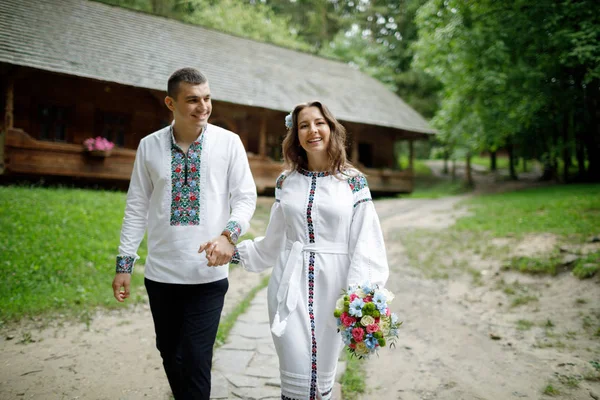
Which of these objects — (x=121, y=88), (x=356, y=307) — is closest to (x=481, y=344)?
(x=356, y=307)

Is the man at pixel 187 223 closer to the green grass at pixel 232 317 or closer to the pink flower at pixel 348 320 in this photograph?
the pink flower at pixel 348 320

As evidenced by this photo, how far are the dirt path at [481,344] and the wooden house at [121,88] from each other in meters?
7.98

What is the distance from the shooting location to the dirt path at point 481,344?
3482 mm

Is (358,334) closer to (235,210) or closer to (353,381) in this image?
(235,210)

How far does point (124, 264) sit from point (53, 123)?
11.1m

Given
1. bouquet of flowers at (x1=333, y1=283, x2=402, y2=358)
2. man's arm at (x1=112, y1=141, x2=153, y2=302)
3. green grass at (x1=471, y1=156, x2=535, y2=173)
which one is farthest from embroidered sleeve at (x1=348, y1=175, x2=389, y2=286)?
green grass at (x1=471, y1=156, x2=535, y2=173)

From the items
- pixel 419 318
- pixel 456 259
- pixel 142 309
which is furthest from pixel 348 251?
pixel 456 259

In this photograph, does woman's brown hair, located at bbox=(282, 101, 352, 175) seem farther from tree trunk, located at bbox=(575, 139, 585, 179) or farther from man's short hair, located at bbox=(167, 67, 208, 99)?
tree trunk, located at bbox=(575, 139, 585, 179)

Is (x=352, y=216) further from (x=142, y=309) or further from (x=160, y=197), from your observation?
(x=142, y=309)

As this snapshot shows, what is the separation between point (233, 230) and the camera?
88.7 inches

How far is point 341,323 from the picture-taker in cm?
213

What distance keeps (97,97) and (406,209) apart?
33.4 feet

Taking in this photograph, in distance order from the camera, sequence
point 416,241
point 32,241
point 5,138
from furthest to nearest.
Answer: point 5,138, point 416,241, point 32,241

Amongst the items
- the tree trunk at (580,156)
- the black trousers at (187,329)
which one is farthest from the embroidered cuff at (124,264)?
the tree trunk at (580,156)
